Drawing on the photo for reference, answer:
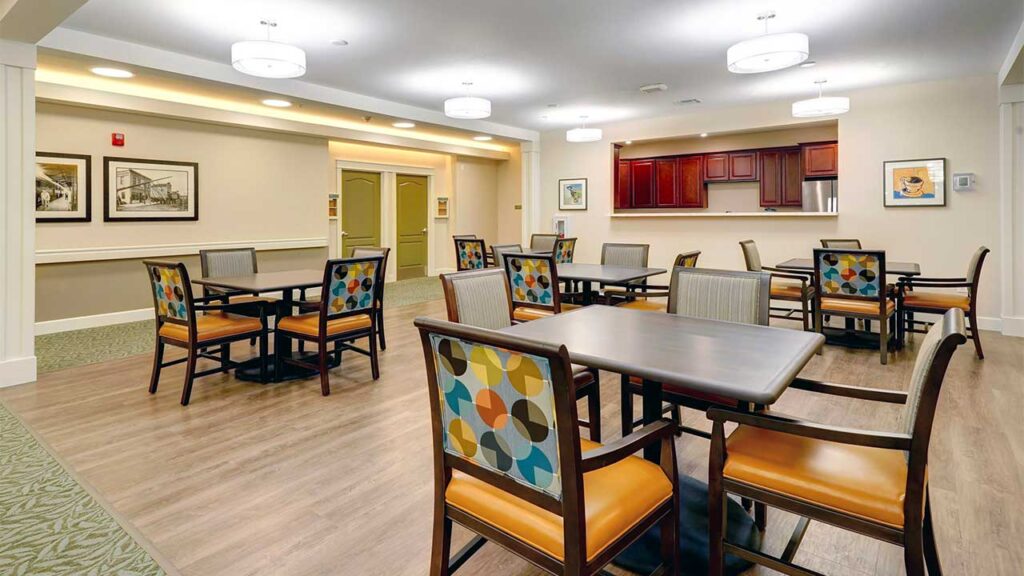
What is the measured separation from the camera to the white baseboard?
3.78m

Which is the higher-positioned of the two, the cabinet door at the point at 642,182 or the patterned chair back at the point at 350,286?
the cabinet door at the point at 642,182

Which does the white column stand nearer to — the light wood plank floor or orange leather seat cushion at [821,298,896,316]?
the light wood plank floor

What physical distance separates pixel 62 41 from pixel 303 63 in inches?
77.0

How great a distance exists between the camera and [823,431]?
1369 millimetres

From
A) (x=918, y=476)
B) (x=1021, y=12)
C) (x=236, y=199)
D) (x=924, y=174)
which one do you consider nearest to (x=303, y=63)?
(x=236, y=199)

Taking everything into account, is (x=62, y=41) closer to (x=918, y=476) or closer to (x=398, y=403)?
(x=398, y=403)

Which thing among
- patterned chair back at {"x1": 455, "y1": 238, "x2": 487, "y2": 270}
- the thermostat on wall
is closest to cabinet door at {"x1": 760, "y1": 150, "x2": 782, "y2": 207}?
the thermostat on wall

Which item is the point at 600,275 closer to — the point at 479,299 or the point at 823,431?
the point at 479,299

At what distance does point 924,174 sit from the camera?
238 inches

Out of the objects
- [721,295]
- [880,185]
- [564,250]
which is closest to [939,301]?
[880,185]

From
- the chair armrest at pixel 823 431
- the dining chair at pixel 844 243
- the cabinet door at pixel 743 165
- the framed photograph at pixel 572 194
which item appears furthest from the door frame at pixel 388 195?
the chair armrest at pixel 823 431

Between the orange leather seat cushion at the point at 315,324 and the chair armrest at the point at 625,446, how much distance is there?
279 cm

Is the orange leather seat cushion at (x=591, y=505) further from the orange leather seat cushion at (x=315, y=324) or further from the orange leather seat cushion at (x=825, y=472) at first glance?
the orange leather seat cushion at (x=315, y=324)

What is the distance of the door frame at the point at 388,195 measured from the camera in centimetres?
884
